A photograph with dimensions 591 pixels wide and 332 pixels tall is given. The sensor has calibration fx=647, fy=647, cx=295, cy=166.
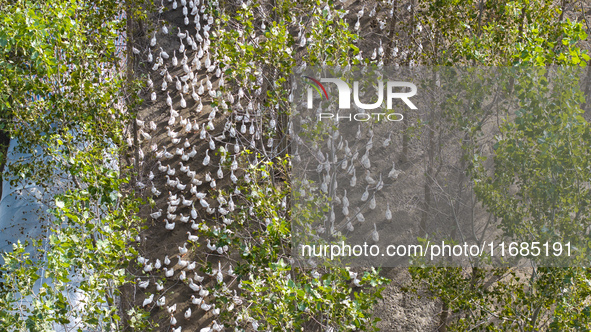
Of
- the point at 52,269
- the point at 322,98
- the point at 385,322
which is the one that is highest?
the point at 322,98

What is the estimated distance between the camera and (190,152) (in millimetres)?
15758

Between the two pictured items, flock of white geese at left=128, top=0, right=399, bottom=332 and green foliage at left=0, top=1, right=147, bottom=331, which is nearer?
green foliage at left=0, top=1, right=147, bottom=331

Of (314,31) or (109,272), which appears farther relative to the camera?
(314,31)

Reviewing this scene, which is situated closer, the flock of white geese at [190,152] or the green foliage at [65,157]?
the green foliage at [65,157]

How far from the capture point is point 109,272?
8523mm

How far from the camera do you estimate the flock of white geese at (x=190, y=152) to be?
13250 mm

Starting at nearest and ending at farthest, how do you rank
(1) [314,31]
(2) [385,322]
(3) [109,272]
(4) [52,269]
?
(4) [52,269] < (3) [109,272] < (1) [314,31] < (2) [385,322]

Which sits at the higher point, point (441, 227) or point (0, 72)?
point (0, 72)

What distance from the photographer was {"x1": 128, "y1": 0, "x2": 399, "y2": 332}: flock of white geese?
13.2m

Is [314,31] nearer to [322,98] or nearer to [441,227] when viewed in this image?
[322,98]

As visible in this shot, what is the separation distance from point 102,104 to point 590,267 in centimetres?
712

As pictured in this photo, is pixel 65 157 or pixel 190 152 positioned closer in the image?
pixel 65 157

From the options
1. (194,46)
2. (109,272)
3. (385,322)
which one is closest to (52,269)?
(109,272)

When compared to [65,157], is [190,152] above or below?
below
